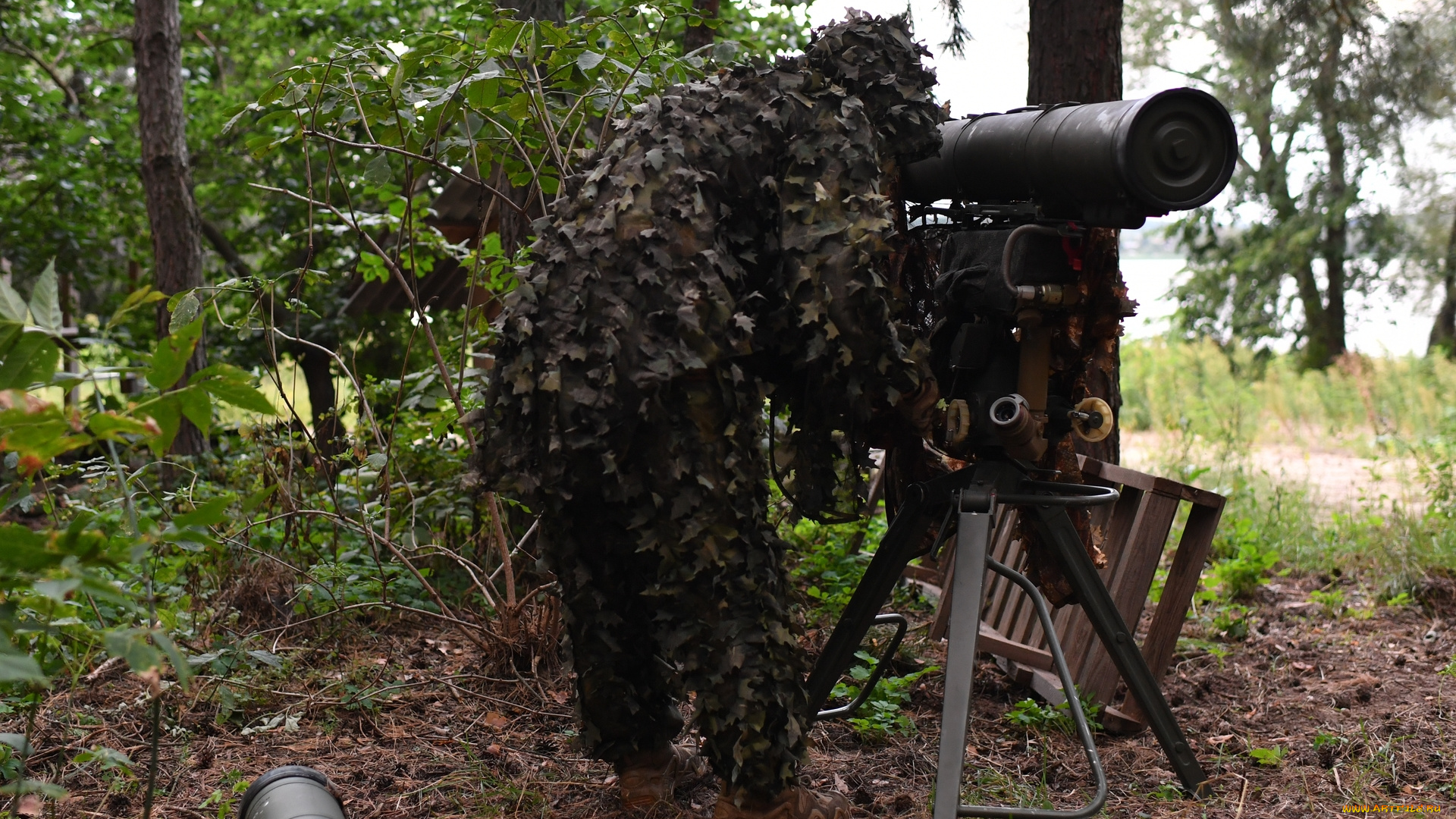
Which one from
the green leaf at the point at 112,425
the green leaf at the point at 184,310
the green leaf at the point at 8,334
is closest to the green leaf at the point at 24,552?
the green leaf at the point at 112,425

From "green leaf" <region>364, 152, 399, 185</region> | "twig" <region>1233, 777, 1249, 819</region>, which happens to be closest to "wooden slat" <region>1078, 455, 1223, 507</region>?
"twig" <region>1233, 777, 1249, 819</region>

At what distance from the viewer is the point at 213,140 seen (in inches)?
418

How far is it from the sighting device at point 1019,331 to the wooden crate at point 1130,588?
63cm

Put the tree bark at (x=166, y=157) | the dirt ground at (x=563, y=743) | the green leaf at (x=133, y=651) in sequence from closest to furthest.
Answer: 1. the green leaf at (x=133, y=651)
2. the dirt ground at (x=563, y=743)
3. the tree bark at (x=166, y=157)

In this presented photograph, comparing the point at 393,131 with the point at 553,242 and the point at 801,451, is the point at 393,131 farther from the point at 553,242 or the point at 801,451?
the point at 801,451

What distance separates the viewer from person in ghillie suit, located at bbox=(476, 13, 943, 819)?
2.20m

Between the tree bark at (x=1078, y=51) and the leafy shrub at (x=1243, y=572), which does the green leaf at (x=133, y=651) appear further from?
the leafy shrub at (x=1243, y=572)

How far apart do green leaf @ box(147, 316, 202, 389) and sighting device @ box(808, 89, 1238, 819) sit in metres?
1.66

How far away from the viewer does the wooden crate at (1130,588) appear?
3.37 meters

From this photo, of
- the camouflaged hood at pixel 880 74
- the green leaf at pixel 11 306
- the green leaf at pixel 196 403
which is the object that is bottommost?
the green leaf at pixel 196 403

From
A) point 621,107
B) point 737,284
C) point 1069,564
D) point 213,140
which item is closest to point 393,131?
point 621,107

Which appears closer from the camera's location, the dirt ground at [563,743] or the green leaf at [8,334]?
the green leaf at [8,334]

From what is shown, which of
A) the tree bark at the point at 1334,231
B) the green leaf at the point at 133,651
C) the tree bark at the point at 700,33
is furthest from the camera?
the tree bark at the point at 1334,231

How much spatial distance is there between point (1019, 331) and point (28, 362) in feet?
6.56
